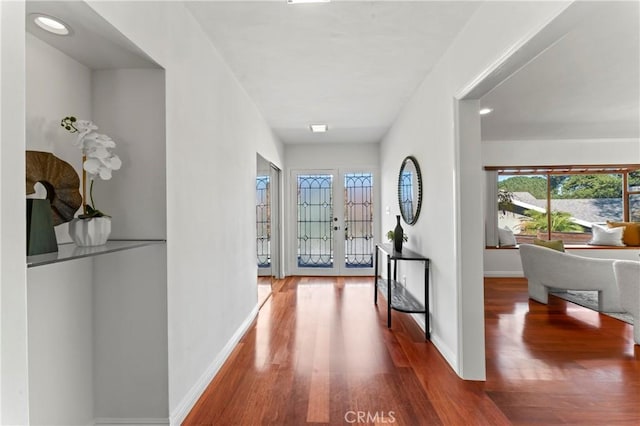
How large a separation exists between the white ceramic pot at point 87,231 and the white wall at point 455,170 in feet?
7.38

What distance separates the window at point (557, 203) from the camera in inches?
234

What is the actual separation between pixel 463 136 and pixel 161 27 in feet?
6.84

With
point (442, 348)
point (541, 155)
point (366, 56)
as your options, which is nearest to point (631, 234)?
point (541, 155)

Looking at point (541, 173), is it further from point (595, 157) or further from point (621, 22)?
point (621, 22)

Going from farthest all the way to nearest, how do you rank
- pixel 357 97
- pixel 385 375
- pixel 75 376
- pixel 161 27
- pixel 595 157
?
pixel 595 157
pixel 357 97
pixel 385 375
pixel 161 27
pixel 75 376

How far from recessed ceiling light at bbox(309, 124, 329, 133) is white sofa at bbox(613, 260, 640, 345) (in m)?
3.82

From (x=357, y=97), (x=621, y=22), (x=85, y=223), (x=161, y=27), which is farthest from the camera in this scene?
(x=357, y=97)

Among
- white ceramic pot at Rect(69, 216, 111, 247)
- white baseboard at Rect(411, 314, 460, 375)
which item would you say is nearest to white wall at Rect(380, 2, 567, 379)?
white baseboard at Rect(411, 314, 460, 375)

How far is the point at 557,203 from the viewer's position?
6.02 meters

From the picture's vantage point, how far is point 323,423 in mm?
1789

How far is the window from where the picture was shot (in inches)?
234

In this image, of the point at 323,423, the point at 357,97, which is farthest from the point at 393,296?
the point at 357,97

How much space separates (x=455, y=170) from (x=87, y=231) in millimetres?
2322

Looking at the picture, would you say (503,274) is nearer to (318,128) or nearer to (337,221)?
(337,221)
